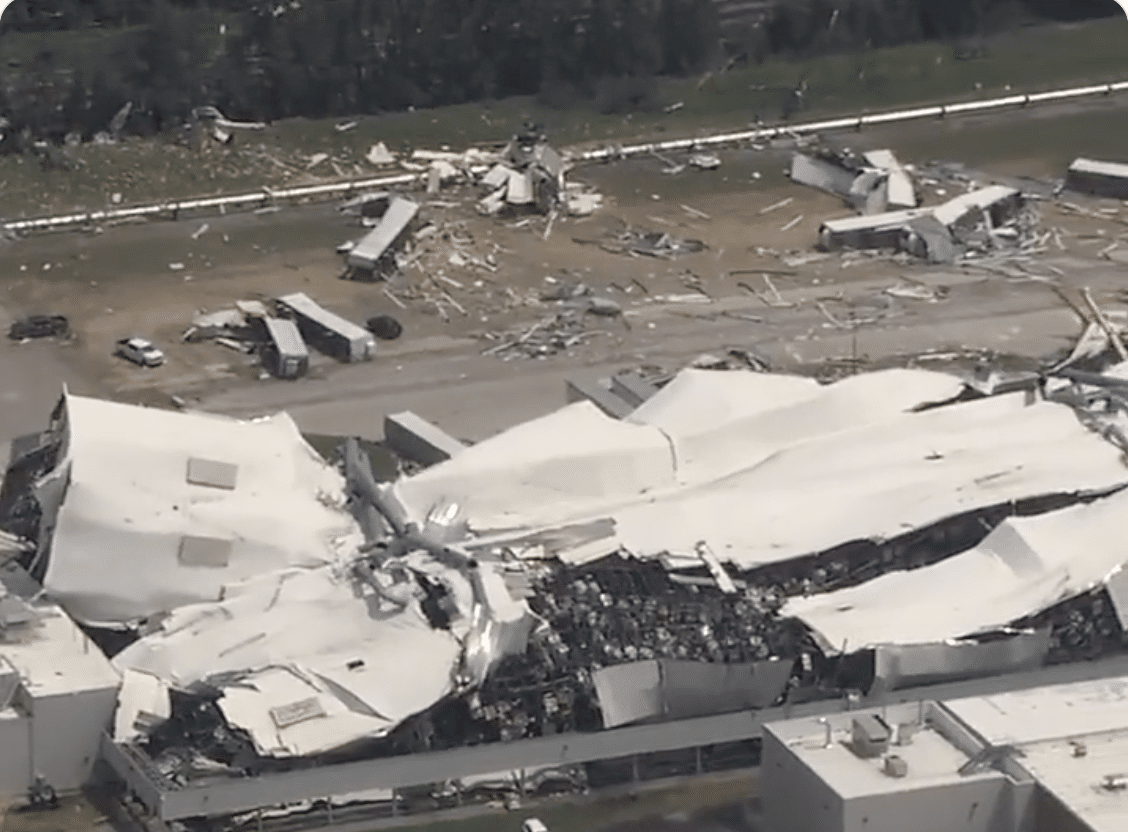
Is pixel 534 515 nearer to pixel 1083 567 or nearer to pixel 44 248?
pixel 1083 567

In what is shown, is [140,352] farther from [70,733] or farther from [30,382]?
[70,733]

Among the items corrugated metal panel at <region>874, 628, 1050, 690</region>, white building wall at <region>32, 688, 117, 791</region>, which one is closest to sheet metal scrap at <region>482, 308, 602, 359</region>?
corrugated metal panel at <region>874, 628, 1050, 690</region>

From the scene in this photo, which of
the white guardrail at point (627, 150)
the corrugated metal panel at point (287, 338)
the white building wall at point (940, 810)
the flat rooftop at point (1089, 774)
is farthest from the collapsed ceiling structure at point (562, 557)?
the white guardrail at point (627, 150)

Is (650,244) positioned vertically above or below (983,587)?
below

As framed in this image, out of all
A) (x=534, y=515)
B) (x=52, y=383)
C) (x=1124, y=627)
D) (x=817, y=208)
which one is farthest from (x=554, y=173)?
(x=1124, y=627)

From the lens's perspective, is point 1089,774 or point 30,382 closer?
point 1089,774

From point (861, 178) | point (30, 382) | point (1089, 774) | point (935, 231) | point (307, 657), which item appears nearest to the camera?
point (1089, 774)

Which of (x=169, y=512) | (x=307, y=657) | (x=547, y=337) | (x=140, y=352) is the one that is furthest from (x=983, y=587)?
(x=140, y=352)
